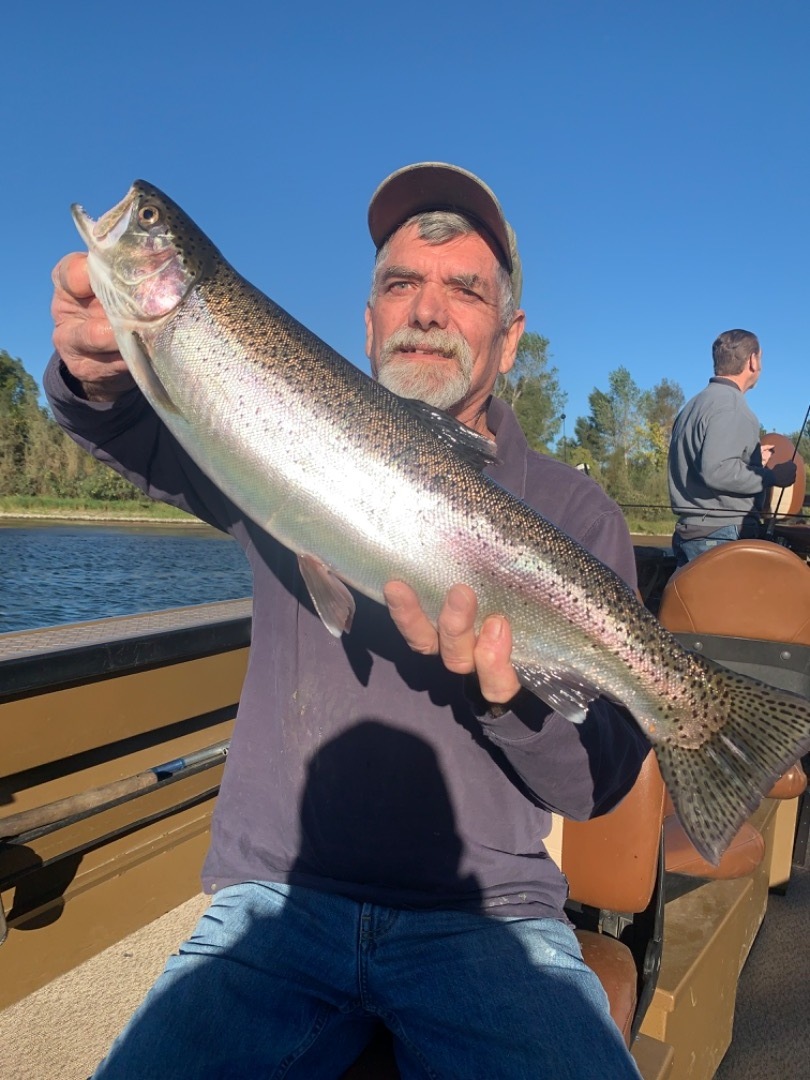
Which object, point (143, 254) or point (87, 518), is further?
point (87, 518)

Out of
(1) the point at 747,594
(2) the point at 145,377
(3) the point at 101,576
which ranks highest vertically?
(2) the point at 145,377

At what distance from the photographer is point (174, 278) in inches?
86.7

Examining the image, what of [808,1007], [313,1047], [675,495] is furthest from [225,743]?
[675,495]

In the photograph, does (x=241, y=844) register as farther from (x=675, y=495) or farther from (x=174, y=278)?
(x=675, y=495)

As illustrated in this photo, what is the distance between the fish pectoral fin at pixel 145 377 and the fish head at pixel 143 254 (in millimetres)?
78

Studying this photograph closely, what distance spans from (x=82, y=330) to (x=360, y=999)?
6.28 feet

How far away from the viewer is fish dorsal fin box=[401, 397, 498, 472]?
7.22ft

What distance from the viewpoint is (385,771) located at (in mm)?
2061

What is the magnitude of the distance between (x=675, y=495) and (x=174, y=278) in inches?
203

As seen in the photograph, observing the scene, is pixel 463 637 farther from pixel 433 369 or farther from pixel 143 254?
pixel 143 254

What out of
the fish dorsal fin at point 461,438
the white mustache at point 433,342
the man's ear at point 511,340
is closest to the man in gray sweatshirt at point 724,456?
the man's ear at point 511,340

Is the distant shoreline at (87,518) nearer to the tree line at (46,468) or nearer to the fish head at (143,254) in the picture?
the tree line at (46,468)

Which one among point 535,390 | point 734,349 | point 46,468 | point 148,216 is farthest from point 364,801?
point 535,390

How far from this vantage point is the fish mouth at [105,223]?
87.2 inches
